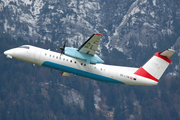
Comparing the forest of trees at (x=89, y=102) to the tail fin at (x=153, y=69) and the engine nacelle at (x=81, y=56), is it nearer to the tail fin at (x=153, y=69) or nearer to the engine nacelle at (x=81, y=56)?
the tail fin at (x=153, y=69)

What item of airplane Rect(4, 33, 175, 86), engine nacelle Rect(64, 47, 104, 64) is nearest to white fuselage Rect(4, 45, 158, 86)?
airplane Rect(4, 33, 175, 86)

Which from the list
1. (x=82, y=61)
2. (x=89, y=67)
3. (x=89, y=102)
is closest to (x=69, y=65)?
(x=82, y=61)

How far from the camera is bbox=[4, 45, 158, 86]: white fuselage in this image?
47.7 metres

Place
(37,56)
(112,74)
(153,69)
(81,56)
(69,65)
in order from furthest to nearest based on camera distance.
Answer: (153,69)
(112,74)
(69,65)
(81,56)
(37,56)

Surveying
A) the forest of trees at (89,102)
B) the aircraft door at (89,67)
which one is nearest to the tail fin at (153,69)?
the aircraft door at (89,67)

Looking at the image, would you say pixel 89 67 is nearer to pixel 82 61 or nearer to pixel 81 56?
pixel 82 61

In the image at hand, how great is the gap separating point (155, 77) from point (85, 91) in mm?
146350

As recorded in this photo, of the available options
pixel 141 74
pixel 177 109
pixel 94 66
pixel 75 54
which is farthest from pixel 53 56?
pixel 177 109

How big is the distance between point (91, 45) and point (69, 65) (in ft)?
15.4

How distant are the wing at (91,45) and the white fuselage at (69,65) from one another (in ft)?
6.30

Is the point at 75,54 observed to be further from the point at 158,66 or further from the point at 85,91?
the point at 85,91

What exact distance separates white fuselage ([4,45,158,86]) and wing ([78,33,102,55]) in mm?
1920

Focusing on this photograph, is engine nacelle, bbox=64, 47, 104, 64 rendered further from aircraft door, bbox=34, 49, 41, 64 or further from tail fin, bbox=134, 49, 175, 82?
tail fin, bbox=134, 49, 175, 82

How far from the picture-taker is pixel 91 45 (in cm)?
4619
